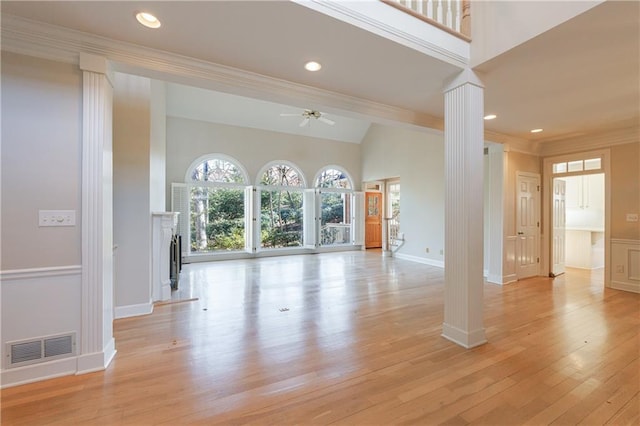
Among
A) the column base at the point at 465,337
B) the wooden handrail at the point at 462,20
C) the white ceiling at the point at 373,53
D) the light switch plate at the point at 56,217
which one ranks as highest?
the wooden handrail at the point at 462,20

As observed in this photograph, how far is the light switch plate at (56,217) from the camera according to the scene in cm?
201

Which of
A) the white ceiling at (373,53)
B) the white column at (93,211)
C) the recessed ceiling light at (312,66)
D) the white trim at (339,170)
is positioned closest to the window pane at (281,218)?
the white trim at (339,170)

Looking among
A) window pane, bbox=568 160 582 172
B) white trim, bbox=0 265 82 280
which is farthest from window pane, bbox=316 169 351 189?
white trim, bbox=0 265 82 280

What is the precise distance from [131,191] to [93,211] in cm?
112

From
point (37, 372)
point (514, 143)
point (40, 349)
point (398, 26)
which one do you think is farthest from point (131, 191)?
point (514, 143)

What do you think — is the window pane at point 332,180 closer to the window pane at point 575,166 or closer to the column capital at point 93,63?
the window pane at point 575,166

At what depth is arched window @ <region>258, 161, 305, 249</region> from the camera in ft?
25.2

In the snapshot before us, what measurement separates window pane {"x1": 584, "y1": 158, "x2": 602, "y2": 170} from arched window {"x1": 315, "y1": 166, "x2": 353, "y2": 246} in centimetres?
550

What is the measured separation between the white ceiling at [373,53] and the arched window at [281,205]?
15.3 feet

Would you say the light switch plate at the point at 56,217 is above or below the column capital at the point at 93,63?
below

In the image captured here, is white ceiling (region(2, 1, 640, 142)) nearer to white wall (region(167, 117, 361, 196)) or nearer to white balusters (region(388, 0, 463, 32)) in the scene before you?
white balusters (region(388, 0, 463, 32))

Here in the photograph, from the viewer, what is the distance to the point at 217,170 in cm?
714

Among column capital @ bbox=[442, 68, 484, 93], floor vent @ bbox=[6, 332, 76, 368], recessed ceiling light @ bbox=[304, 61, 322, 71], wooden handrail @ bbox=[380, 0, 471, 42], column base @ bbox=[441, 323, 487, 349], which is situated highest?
wooden handrail @ bbox=[380, 0, 471, 42]

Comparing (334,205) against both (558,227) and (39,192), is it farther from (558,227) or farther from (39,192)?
(39,192)
